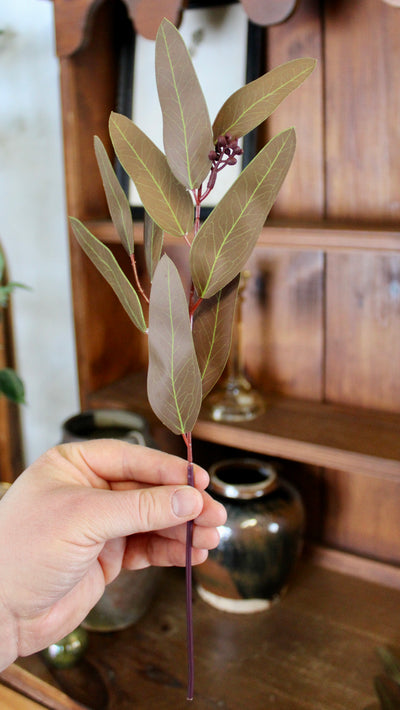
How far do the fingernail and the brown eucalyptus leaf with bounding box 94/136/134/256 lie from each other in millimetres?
235

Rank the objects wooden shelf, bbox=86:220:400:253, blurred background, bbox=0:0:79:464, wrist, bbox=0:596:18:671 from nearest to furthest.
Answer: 1. wrist, bbox=0:596:18:671
2. wooden shelf, bbox=86:220:400:253
3. blurred background, bbox=0:0:79:464

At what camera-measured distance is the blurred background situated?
4.72 feet

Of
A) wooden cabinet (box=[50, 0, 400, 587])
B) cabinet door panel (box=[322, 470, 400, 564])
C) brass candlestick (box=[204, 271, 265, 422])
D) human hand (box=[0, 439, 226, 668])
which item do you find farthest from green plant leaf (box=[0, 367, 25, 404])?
cabinet door panel (box=[322, 470, 400, 564])

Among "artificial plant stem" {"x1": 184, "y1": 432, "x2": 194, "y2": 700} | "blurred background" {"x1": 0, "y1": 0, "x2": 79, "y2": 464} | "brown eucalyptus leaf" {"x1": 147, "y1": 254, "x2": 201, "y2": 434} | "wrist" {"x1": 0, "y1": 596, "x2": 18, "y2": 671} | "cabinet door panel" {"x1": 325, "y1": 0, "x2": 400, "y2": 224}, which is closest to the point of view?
"brown eucalyptus leaf" {"x1": 147, "y1": 254, "x2": 201, "y2": 434}

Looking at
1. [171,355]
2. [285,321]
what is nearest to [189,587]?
[171,355]

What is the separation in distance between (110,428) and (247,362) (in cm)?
30

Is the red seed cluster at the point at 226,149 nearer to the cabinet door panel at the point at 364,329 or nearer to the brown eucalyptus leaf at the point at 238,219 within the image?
the brown eucalyptus leaf at the point at 238,219

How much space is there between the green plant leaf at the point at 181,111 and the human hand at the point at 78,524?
0.30 meters

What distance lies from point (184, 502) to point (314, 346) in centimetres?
63

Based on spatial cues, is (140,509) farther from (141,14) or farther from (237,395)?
(141,14)

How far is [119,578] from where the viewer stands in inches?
42.3

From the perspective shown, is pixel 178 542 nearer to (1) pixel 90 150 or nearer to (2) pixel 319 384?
(2) pixel 319 384

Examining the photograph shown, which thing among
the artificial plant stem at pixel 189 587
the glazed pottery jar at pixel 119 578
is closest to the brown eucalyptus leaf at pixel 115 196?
the artificial plant stem at pixel 189 587

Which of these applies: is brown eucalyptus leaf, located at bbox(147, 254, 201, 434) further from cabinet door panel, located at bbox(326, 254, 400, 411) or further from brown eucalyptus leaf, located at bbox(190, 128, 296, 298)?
cabinet door panel, located at bbox(326, 254, 400, 411)
